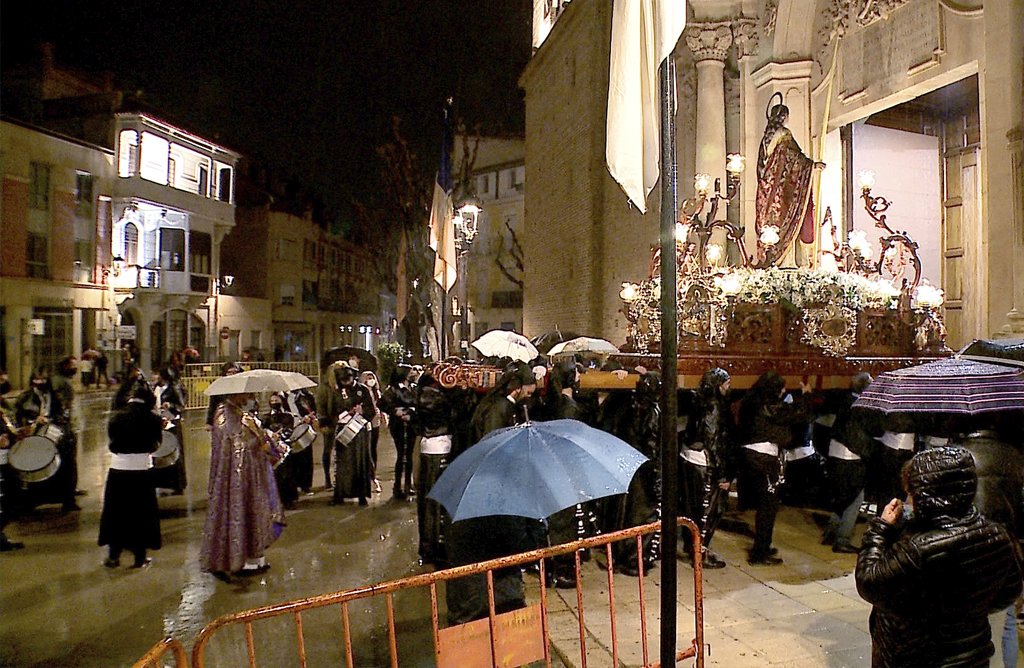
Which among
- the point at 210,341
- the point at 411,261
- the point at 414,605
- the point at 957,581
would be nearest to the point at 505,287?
the point at 210,341

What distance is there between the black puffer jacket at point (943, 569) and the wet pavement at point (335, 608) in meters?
2.00

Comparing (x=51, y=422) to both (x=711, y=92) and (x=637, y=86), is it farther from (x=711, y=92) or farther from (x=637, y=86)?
(x=711, y=92)

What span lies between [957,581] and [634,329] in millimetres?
7898

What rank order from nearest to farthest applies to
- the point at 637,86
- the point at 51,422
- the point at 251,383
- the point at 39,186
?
the point at 637,86, the point at 251,383, the point at 51,422, the point at 39,186

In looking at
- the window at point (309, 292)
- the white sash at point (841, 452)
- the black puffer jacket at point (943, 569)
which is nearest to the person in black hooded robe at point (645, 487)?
the white sash at point (841, 452)

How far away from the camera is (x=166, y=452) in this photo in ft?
28.1

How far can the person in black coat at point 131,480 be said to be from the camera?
6.21 m

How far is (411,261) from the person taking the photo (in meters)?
19.4

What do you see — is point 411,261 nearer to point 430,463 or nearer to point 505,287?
point 430,463

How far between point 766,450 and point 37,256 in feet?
81.4

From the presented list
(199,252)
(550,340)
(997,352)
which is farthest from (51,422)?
(199,252)

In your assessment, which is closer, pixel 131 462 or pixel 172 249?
pixel 131 462

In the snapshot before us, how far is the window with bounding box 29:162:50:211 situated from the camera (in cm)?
2073

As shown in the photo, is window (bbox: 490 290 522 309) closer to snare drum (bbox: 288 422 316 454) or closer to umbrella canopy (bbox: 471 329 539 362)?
snare drum (bbox: 288 422 316 454)
